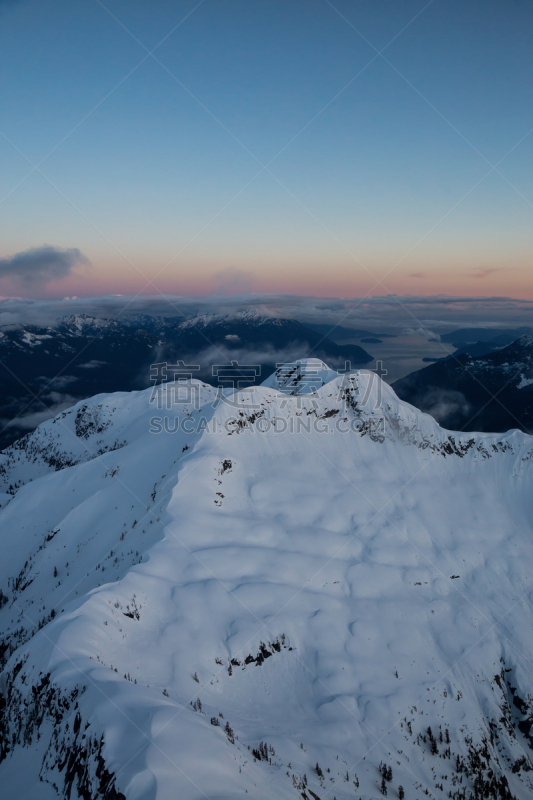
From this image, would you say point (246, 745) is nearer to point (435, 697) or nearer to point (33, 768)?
point (33, 768)

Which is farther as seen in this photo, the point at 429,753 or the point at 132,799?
the point at 429,753

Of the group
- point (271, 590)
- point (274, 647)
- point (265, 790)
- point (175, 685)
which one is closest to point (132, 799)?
point (265, 790)

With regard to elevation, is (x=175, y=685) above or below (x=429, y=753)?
above

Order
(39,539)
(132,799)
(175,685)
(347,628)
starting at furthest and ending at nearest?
1. (39,539)
2. (347,628)
3. (175,685)
4. (132,799)

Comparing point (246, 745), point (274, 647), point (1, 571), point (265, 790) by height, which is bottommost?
point (1, 571)

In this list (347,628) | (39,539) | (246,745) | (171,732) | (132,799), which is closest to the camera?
(132,799)

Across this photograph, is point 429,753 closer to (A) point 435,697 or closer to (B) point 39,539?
(A) point 435,697
